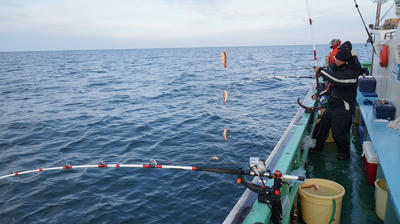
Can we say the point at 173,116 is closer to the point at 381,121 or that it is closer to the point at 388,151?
the point at 381,121

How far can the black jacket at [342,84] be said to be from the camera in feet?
16.0

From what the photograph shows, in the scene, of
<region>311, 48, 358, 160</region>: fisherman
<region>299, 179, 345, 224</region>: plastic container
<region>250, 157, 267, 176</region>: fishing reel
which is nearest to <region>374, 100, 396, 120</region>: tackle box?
<region>311, 48, 358, 160</region>: fisherman

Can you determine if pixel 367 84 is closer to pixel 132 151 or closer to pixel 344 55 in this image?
pixel 344 55

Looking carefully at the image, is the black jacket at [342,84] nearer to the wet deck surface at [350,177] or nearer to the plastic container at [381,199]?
the wet deck surface at [350,177]

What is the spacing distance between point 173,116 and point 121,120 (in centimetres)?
252

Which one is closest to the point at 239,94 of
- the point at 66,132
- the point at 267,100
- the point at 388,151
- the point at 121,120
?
the point at 267,100

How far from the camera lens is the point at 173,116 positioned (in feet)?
45.1

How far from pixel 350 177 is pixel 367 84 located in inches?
136

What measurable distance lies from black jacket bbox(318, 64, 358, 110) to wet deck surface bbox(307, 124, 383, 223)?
3.54 feet

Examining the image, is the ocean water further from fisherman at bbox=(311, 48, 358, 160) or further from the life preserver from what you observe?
the life preserver

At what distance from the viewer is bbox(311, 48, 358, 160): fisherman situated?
4883mm

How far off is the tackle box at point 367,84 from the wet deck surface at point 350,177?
1.63 metres

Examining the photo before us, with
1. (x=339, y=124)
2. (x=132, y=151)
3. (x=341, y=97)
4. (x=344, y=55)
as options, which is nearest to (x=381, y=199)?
(x=339, y=124)

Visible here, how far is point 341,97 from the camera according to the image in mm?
5094
